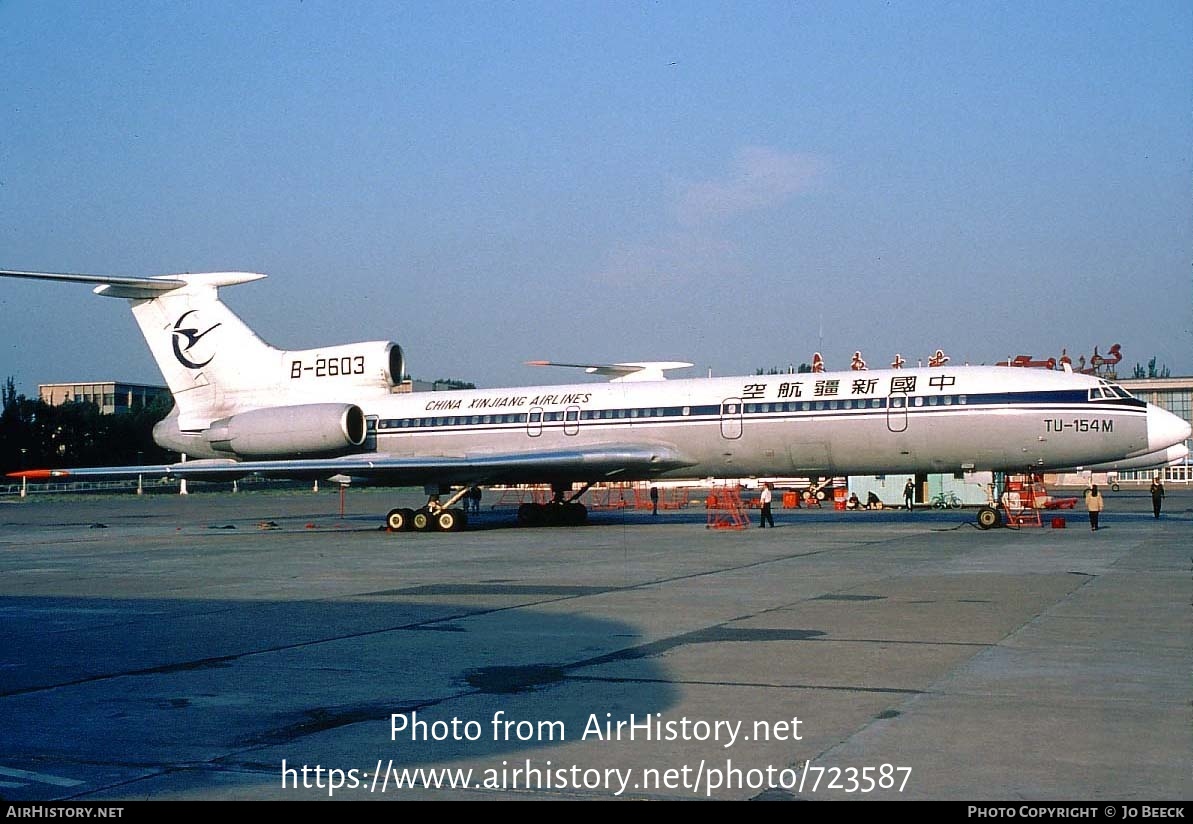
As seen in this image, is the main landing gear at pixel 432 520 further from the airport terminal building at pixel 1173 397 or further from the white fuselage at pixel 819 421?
the airport terminal building at pixel 1173 397

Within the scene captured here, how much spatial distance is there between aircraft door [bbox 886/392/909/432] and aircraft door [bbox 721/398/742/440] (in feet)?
11.9

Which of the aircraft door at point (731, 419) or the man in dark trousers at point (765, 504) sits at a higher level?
the aircraft door at point (731, 419)

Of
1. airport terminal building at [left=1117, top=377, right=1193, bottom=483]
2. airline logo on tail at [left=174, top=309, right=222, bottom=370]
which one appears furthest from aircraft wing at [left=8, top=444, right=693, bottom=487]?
airport terminal building at [left=1117, top=377, right=1193, bottom=483]

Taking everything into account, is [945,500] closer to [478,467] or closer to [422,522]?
[478,467]

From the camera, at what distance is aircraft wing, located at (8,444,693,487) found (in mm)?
28938

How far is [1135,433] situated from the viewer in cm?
2572

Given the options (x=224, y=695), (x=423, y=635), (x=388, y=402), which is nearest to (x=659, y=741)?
(x=224, y=695)

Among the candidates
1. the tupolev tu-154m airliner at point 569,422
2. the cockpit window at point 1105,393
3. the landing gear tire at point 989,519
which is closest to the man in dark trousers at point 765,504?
the tupolev tu-154m airliner at point 569,422

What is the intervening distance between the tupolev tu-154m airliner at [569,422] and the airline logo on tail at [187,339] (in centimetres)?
4

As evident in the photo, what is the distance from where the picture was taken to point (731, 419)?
93.9ft

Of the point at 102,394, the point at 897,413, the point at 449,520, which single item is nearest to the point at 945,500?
the point at 897,413

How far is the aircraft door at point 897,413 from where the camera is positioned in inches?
1059

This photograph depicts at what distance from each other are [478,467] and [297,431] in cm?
526
